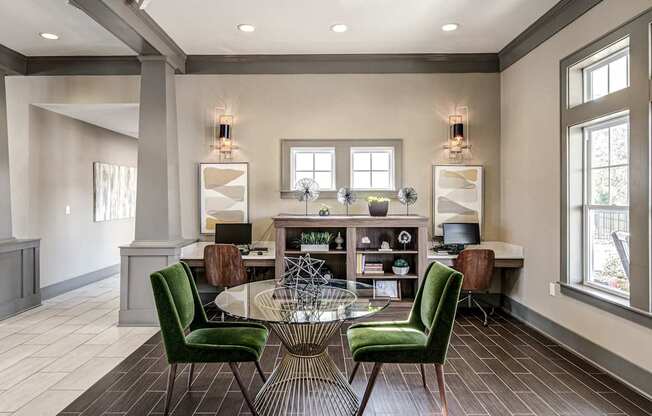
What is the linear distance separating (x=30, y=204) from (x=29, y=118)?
1.09 metres

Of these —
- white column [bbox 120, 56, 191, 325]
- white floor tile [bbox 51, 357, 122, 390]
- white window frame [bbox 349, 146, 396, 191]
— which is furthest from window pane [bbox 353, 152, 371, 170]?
white floor tile [bbox 51, 357, 122, 390]

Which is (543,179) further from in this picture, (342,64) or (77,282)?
(77,282)

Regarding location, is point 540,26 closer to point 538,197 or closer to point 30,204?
point 538,197

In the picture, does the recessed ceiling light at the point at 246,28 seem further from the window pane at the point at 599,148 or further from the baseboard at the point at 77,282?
the baseboard at the point at 77,282

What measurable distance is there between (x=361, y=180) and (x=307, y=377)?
9.22 ft

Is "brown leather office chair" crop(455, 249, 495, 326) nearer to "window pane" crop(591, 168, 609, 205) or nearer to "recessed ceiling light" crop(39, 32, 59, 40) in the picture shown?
"window pane" crop(591, 168, 609, 205)

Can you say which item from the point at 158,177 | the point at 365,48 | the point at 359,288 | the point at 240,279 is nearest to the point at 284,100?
the point at 365,48

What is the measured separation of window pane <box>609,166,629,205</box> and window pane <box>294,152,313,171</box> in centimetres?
308

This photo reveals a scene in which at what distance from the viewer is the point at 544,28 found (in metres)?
3.94

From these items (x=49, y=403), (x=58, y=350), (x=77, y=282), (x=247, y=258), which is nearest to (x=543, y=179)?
(x=247, y=258)

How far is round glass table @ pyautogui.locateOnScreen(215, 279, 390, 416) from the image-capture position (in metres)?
2.43

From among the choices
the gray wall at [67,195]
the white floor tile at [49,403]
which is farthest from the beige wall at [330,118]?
the white floor tile at [49,403]

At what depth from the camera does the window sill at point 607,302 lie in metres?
2.73

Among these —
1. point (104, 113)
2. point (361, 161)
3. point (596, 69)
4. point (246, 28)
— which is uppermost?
point (246, 28)
